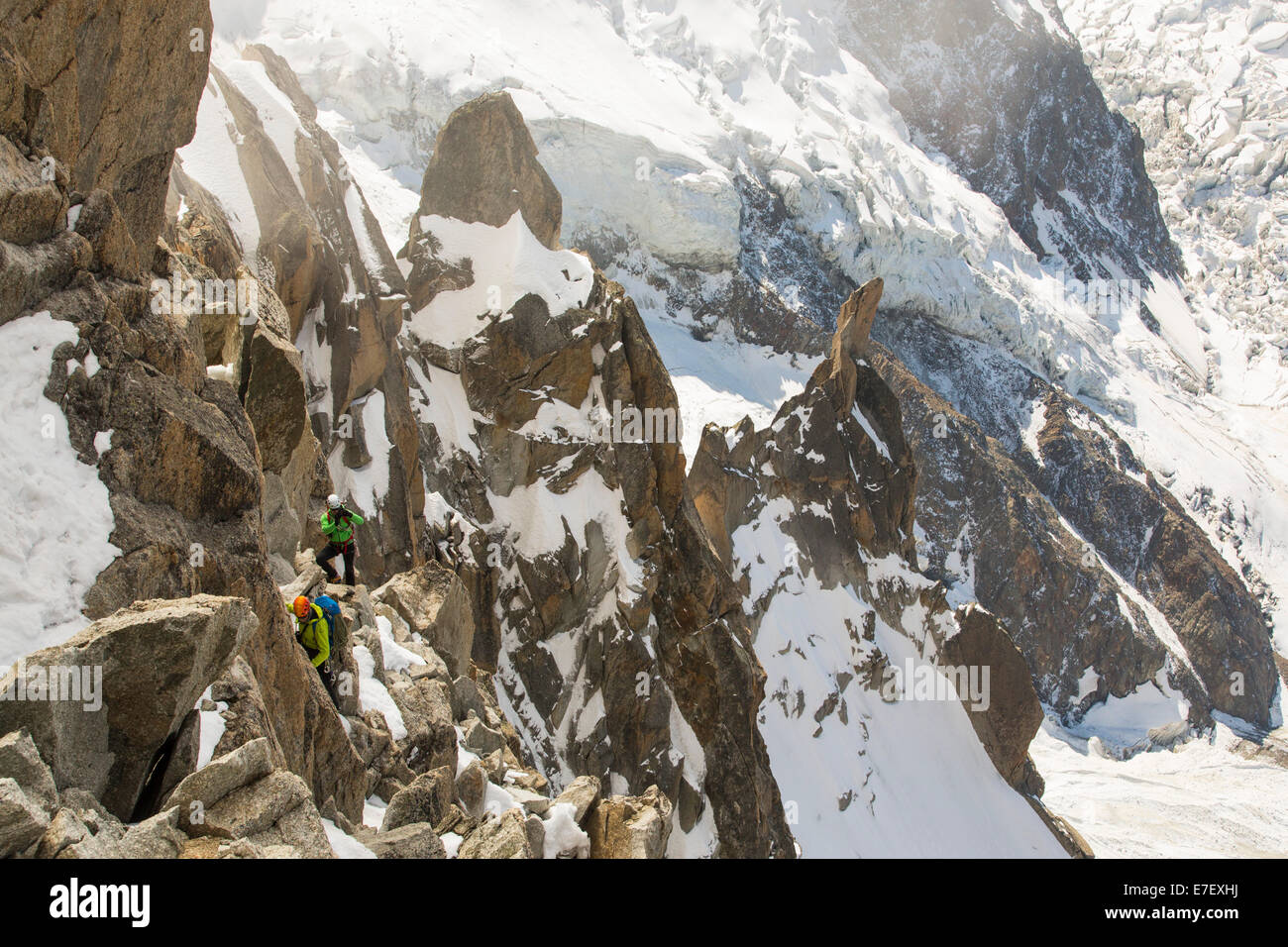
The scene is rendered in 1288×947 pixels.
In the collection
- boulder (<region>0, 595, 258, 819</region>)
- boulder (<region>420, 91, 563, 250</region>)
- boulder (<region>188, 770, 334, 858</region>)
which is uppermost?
boulder (<region>420, 91, 563, 250</region>)

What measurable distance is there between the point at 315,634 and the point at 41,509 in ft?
10.4

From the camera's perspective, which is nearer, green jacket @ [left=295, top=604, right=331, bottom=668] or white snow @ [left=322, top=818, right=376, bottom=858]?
white snow @ [left=322, top=818, right=376, bottom=858]

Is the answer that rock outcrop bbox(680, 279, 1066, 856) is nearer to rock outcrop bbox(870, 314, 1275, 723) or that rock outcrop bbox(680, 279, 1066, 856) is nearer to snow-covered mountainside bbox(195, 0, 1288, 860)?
snow-covered mountainside bbox(195, 0, 1288, 860)

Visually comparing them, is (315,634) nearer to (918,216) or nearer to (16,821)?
(16,821)

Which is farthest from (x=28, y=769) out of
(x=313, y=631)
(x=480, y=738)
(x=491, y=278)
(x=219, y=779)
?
(x=491, y=278)

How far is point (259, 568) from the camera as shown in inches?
372

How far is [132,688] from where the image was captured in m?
6.39

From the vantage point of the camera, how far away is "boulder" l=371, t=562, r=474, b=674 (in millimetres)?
15859

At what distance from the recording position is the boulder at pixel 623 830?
40.6 feet

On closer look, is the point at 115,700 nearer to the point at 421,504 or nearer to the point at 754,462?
the point at 421,504

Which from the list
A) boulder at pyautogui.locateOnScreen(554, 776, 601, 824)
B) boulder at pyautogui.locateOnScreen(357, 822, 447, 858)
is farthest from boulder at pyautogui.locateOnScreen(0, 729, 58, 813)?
boulder at pyautogui.locateOnScreen(554, 776, 601, 824)

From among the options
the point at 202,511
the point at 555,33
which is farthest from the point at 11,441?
the point at 555,33

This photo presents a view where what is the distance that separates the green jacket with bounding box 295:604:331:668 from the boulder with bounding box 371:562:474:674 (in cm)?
521
